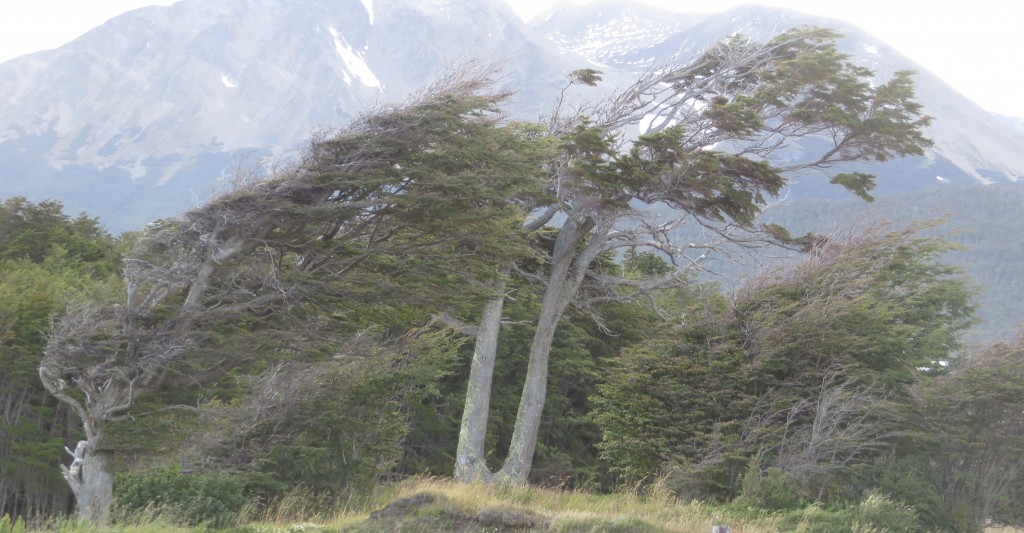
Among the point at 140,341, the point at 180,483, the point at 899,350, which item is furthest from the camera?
the point at 899,350

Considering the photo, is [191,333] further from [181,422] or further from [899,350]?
[899,350]

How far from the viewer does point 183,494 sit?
12453 millimetres

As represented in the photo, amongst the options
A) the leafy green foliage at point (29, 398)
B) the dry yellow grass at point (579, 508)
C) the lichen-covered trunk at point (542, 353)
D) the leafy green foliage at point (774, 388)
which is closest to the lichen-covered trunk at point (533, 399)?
the lichen-covered trunk at point (542, 353)

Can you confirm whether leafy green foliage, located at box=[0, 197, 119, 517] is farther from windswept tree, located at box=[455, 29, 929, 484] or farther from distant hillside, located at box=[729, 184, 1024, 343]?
distant hillside, located at box=[729, 184, 1024, 343]

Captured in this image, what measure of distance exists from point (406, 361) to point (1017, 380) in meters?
13.6

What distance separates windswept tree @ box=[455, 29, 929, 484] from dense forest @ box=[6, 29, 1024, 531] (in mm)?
71

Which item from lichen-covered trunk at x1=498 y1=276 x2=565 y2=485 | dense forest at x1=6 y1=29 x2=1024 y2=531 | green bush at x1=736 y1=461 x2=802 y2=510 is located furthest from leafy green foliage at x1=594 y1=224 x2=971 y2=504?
lichen-covered trunk at x1=498 y1=276 x2=565 y2=485

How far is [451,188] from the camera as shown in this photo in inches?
513

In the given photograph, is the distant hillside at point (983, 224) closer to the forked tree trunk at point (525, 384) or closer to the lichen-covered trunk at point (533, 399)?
the forked tree trunk at point (525, 384)

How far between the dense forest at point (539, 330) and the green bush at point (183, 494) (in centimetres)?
5

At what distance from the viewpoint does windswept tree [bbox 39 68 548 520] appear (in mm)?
12203

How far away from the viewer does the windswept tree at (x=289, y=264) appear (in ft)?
40.0

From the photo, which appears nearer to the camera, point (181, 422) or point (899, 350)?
point (181, 422)

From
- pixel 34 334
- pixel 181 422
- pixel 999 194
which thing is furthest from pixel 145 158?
pixel 181 422
